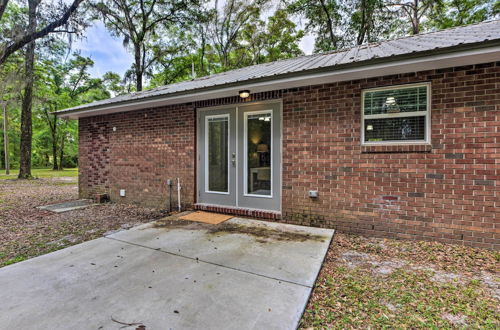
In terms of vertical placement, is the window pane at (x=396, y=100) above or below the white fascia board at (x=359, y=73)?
below

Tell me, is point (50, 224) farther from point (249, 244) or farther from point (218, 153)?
point (249, 244)

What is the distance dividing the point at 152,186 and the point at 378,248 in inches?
204

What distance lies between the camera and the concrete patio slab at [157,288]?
1.83m

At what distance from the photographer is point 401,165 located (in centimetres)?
369

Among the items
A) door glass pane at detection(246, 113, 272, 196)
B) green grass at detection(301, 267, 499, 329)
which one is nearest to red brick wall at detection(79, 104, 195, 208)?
door glass pane at detection(246, 113, 272, 196)

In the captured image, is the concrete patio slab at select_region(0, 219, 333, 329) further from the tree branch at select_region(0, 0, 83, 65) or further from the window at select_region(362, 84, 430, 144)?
the tree branch at select_region(0, 0, 83, 65)

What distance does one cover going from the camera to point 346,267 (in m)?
2.80

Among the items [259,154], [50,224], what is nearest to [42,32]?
[50,224]

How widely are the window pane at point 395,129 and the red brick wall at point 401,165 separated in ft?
0.54

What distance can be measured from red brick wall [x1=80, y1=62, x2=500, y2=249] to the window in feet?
0.35

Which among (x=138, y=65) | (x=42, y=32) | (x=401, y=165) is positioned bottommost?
(x=401, y=165)

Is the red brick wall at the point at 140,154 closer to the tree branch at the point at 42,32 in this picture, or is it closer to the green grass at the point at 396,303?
the tree branch at the point at 42,32

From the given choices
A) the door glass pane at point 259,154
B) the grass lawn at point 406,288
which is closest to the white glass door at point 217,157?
the door glass pane at point 259,154

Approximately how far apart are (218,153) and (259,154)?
103 cm
